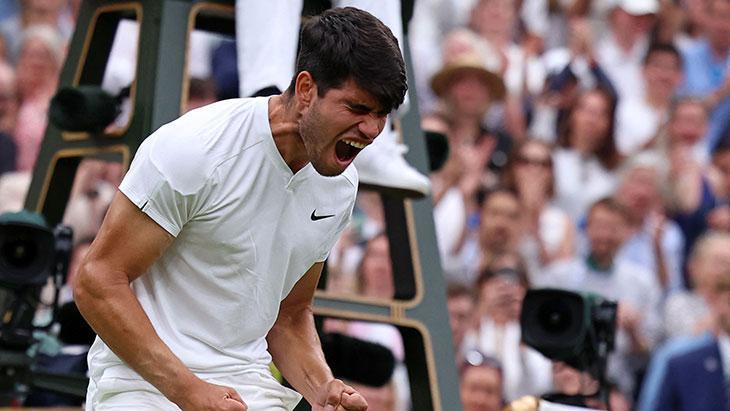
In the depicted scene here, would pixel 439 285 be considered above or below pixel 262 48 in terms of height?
below

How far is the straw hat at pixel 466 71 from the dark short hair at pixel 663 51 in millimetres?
1070

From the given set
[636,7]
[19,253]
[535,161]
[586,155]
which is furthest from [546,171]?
[19,253]

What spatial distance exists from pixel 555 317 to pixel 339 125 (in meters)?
2.36

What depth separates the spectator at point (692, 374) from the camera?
23.9ft

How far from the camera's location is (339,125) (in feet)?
10.0

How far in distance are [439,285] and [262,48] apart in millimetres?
1114

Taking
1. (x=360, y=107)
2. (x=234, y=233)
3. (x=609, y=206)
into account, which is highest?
(x=360, y=107)

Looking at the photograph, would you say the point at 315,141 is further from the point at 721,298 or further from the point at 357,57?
the point at 721,298

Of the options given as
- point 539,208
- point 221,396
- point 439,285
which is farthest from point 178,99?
point 539,208

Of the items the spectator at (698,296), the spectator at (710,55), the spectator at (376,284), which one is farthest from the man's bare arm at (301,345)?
the spectator at (710,55)

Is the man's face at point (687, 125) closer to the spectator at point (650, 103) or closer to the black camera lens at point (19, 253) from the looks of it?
the spectator at point (650, 103)

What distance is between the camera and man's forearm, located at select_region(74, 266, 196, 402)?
3.05m

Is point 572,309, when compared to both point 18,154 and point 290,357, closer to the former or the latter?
point 290,357

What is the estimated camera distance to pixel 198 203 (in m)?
3.16
